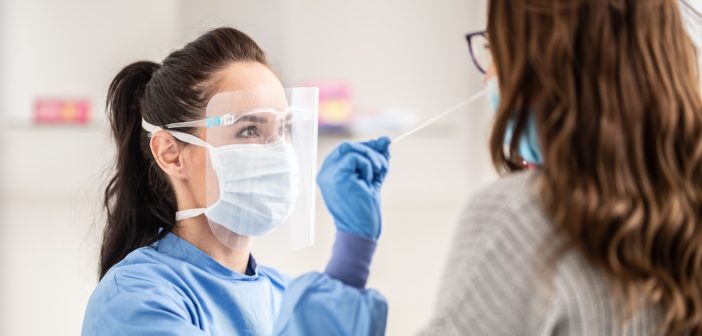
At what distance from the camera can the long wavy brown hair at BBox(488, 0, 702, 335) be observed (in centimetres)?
87

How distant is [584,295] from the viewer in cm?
87

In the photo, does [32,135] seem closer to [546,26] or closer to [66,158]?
[66,158]

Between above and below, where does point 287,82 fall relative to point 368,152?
below

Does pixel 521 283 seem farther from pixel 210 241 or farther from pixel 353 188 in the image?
pixel 210 241

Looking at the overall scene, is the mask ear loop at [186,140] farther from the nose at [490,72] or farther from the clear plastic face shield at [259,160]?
the nose at [490,72]

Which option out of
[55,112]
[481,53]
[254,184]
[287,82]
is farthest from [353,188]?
[55,112]

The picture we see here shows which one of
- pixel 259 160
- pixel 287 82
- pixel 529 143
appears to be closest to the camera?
pixel 529 143

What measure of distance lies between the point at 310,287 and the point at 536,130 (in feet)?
1.21

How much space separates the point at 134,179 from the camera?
1.55 meters

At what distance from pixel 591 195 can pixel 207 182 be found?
0.78m

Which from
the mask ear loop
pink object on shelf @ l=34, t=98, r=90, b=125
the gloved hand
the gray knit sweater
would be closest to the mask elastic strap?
the mask ear loop

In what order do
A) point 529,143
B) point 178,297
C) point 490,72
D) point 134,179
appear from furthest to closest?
point 134,179 → point 178,297 → point 490,72 → point 529,143

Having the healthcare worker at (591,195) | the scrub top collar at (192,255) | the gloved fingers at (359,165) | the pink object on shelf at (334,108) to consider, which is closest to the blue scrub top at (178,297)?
the scrub top collar at (192,255)

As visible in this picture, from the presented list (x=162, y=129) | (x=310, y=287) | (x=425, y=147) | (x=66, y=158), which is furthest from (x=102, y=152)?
(x=310, y=287)
